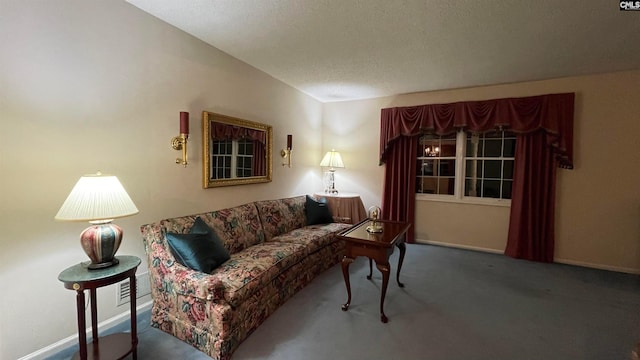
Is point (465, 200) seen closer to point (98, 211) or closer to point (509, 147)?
point (509, 147)

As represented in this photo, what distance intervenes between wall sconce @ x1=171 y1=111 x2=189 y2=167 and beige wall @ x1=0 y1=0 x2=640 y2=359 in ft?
0.21

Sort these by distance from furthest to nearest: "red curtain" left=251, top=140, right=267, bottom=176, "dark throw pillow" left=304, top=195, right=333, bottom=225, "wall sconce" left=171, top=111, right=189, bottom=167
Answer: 1. "dark throw pillow" left=304, top=195, right=333, bottom=225
2. "red curtain" left=251, top=140, right=267, bottom=176
3. "wall sconce" left=171, top=111, right=189, bottom=167

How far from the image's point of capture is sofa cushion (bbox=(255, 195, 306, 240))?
10.6 feet

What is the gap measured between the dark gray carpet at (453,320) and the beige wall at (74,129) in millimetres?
523

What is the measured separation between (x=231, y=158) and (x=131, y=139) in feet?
3.53

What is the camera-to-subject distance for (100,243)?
5.28ft

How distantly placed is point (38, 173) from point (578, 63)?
511cm

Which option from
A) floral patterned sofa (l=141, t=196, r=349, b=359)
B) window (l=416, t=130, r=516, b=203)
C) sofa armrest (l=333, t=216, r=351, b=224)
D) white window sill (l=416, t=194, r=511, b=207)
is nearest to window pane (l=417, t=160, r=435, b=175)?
window (l=416, t=130, r=516, b=203)

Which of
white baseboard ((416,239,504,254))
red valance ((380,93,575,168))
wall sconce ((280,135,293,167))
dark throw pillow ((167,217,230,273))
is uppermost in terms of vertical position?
red valance ((380,93,575,168))

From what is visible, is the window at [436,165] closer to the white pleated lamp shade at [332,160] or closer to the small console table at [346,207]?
the small console table at [346,207]

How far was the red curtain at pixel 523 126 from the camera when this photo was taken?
355 centimetres

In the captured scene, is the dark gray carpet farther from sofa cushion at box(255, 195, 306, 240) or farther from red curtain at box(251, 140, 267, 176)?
red curtain at box(251, 140, 267, 176)

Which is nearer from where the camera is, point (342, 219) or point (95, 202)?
point (95, 202)

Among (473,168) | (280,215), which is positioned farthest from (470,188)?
(280,215)
